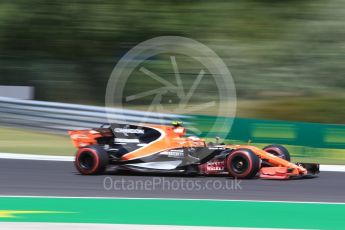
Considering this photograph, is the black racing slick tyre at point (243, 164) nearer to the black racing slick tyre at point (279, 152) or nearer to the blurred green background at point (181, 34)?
the black racing slick tyre at point (279, 152)

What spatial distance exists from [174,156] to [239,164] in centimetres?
90

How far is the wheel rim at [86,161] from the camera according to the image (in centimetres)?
1034

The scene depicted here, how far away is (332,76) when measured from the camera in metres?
20.2

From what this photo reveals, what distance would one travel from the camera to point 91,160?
1036cm

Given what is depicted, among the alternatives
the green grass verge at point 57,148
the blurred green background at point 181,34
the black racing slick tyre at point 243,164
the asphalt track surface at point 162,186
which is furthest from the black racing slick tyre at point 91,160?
the blurred green background at point 181,34

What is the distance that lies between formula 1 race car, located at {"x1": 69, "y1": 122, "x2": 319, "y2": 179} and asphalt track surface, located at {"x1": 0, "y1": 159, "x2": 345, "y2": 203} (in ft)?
0.45

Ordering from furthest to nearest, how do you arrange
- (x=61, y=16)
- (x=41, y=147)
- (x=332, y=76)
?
(x=61, y=16)
(x=332, y=76)
(x=41, y=147)

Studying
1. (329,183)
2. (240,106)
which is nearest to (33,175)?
(329,183)

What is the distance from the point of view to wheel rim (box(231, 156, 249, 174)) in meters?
9.87

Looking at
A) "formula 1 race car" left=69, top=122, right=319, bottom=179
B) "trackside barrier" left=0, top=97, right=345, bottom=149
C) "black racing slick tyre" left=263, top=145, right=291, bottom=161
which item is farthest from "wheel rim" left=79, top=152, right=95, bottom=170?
"trackside barrier" left=0, top=97, right=345, bottom=149

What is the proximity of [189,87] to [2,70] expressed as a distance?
576 centimetres

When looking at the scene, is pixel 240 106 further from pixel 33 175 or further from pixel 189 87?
pixel 33 175

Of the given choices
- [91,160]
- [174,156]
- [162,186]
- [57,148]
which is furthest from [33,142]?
[162,186]

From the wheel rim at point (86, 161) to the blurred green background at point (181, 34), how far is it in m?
10.0
